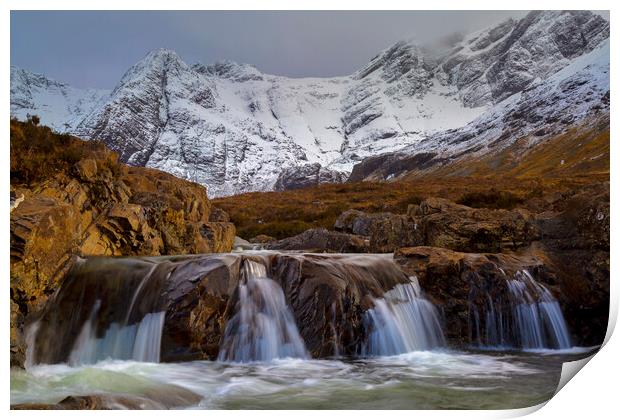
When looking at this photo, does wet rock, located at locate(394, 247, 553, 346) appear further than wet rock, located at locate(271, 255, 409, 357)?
Yes

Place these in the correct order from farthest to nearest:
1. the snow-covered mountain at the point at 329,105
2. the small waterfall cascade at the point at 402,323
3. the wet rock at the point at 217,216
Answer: the snow-covered mountain at the point at 329,105
the wet rock at the point at 217,216
the small waterfall cascade at the point at 402,323

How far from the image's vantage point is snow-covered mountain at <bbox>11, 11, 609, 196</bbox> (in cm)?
2292

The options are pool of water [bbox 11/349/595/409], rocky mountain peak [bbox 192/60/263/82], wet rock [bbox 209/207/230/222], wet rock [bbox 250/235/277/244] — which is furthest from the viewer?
rocky mountain peak [bbox 192/60/263/82]

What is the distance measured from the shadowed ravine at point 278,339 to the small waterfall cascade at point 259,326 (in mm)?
14

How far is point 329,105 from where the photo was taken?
173 m

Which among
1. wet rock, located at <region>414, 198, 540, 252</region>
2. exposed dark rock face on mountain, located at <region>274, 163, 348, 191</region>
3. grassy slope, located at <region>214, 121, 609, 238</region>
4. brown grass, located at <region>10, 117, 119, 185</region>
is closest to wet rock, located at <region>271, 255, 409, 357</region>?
wet rock, located at <region>414, 198, 540, 252</region>

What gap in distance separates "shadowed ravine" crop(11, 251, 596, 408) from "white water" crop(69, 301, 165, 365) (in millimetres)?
13

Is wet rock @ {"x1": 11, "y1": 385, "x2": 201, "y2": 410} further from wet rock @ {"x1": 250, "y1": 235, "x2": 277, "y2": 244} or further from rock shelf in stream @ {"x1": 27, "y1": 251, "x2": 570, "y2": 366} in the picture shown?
wet rock @ {"x1": 250, "y1": 235, "x2": 277, "y2": 244}

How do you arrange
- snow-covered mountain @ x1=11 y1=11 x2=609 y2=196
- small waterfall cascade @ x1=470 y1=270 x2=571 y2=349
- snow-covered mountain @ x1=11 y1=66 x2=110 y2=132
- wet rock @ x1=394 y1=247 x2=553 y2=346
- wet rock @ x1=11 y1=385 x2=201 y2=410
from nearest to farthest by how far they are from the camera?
wet rock @ x1=11 y1=385 x2=201 y2=410, small waterfall cascade @ x1=470 y1=270 x2=571 y2=349, wet rock @ x1=394 y1=247 x2=553 y2=346, snow-covered mountain @ x1=11 y1=66 x2=110 y2=132, snow-covered mountain @ x1=11 y1=11 x2=609 y2=196

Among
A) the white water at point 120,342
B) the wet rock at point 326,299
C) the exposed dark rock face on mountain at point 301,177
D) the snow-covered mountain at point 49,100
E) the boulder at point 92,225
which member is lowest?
the white water at point 120,342

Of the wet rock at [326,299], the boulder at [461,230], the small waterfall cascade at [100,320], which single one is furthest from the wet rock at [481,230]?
the small waterfall cascade at [100,320]

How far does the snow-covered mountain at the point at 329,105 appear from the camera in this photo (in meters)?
22.9

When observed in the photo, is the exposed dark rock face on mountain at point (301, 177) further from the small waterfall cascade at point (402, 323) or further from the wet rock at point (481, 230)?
the small waterfall cascade at point (402, 323)

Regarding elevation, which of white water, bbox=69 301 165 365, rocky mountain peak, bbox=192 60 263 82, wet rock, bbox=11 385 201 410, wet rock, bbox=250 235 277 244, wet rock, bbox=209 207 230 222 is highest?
rocky mountain peak, bbox=192 60 263 82
